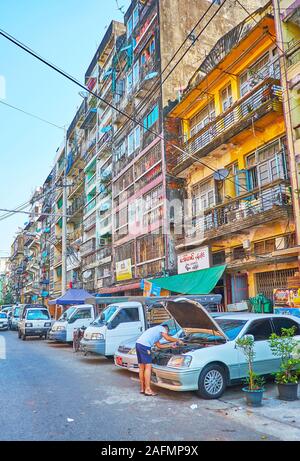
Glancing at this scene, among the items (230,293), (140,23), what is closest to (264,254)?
(230,293)

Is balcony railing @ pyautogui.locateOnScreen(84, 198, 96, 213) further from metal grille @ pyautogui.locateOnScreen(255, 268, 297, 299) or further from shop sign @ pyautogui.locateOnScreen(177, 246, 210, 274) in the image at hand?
metal grille @ pyautogui.locateOnScreen(255, 268, 297, 299)

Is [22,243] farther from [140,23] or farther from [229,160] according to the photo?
[229,160]

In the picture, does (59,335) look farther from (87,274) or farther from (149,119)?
(87,274)

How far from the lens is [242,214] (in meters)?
15.9

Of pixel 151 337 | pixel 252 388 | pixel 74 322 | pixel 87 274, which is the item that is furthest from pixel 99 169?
pixel 252 388

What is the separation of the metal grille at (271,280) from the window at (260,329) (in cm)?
563

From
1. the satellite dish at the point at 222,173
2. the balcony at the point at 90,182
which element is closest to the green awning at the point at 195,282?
the satellite dish at the point at 222,173

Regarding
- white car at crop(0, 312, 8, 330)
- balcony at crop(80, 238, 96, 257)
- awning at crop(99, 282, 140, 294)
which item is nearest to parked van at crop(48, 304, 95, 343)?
awning at crop(99, 282, 140, 294)

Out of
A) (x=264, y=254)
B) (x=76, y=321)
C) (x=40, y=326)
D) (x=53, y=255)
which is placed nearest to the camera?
(x=264, y=254)

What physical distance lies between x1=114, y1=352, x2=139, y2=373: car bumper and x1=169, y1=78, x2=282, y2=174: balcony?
698 cm

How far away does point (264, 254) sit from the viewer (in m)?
15.0

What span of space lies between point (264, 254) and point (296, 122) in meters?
4.87

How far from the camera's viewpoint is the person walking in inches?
329

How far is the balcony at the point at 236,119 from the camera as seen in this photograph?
1447 centimetres
